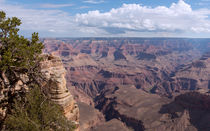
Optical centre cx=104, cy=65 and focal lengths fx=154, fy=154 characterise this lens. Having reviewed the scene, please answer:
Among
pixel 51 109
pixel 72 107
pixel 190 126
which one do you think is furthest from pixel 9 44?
pixel 190 126

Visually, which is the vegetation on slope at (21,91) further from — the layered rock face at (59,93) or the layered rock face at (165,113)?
the layered rock face at (165,113)

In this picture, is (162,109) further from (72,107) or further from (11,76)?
(11,76)

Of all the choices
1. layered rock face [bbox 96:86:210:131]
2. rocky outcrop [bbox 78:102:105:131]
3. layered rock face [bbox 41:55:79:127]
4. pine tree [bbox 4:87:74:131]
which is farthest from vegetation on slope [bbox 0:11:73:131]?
rocky outcrop [bbox 78:102:105:131]

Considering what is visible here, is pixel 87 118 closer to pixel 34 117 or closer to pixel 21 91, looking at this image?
pixel 21 91

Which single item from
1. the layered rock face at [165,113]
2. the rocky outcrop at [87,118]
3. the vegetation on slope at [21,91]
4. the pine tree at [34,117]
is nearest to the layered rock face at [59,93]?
the vegetation on slope at [21,91]

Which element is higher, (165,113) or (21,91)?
(21,91)

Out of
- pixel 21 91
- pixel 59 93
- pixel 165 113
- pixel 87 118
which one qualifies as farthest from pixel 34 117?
pixel 165 113

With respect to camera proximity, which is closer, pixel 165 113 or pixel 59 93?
pixel 59 93

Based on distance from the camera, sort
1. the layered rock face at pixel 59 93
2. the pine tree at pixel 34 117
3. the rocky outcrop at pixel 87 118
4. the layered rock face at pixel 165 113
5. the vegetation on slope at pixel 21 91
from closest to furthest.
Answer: the pine tree at pixel 34 117 → the vegetation on slope at pixel 21 91 → the layered rock face at pixel 59 93 → the layered rock face at pixel 165 113 → the rocky outcrop at pixel 87 118

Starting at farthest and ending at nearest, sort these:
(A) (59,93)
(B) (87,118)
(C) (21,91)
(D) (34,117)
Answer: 1. (B) (87,118)
2. (A) (59,93)
3. (C) (21,91)
4. (D) (34,117)

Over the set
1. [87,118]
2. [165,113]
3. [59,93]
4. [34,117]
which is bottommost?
[87,118]

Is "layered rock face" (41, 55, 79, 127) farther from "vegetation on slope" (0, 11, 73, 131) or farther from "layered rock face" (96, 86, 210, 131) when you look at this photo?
"layered rock face" (96, 86, 210, 131)

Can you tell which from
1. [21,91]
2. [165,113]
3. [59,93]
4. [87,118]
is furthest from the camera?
[87,118]

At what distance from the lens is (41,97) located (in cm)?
1430
